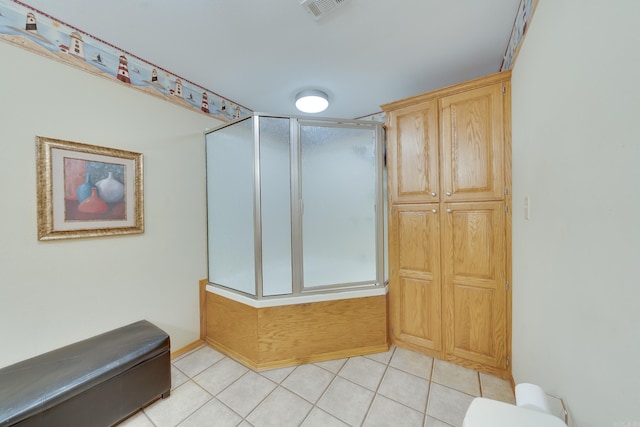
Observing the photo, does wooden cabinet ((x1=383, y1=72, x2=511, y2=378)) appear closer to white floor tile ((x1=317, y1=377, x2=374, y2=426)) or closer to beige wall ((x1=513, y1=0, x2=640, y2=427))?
beige wall ((x1=513, y1=0, x2=640, y2=427))

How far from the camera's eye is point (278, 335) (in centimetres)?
183

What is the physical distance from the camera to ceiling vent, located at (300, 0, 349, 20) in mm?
1279

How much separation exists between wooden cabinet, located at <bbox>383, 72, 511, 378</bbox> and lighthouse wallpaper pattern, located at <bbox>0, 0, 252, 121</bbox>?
1.80 metres

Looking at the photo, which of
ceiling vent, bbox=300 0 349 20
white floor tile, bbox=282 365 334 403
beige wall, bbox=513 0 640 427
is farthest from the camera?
white floor tile, bbox=282 365 334 403

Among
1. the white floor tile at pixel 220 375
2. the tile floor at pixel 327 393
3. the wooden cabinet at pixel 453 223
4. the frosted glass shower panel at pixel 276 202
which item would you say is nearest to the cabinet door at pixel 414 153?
the wooden cabinet at pixel 453 223

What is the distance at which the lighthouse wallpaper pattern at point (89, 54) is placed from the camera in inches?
A: 51.1

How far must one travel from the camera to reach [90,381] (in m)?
1.20

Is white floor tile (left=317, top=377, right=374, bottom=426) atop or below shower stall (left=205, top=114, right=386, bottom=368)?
below

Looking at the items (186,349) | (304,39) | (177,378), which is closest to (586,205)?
(304,39)

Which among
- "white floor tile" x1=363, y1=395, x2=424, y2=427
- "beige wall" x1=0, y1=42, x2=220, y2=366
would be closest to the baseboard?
"beige wall" x1=0, y1=42, x2=220, y2=366

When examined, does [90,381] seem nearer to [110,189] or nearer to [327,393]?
[110,189]

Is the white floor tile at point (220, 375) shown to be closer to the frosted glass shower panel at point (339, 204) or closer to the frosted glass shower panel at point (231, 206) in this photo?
the frosted glass shower panel at point (231, 206)

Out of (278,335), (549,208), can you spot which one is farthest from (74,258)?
(549,208)

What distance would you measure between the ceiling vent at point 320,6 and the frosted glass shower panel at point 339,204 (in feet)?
2.48
